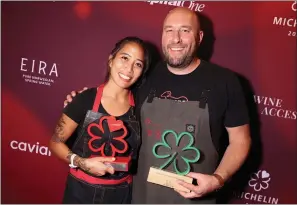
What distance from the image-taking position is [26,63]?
7.14 feet

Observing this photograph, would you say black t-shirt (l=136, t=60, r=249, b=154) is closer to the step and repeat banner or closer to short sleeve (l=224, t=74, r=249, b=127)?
short sleeve (l=224, t=74, r=249, b=127)

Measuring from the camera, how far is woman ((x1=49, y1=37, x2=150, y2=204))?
4.79 ft

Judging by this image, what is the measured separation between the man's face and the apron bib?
0.39 metres

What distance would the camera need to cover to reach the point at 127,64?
1494mm

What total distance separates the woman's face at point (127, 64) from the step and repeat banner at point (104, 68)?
57 centimetres

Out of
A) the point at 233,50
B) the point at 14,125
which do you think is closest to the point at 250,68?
the point at 233,50

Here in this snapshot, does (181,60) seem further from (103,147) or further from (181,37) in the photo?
(103,147)

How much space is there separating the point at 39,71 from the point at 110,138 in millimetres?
1034

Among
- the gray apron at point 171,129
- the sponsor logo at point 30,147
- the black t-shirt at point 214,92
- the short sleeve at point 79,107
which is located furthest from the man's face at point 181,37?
the sponsor logo at point 30,147

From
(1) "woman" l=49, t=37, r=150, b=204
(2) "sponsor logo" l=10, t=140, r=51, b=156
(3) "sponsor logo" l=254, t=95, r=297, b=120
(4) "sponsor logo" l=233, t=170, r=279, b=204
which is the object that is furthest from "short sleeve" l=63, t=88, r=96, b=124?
(4) "sponsor logo" l=233, t=170, r=279, b=204

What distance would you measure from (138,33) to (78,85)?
0.59m

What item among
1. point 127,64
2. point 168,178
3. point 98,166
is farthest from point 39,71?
point 168,178

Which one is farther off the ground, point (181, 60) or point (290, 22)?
point (290, 22)

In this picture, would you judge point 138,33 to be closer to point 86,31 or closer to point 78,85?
point 86,31
